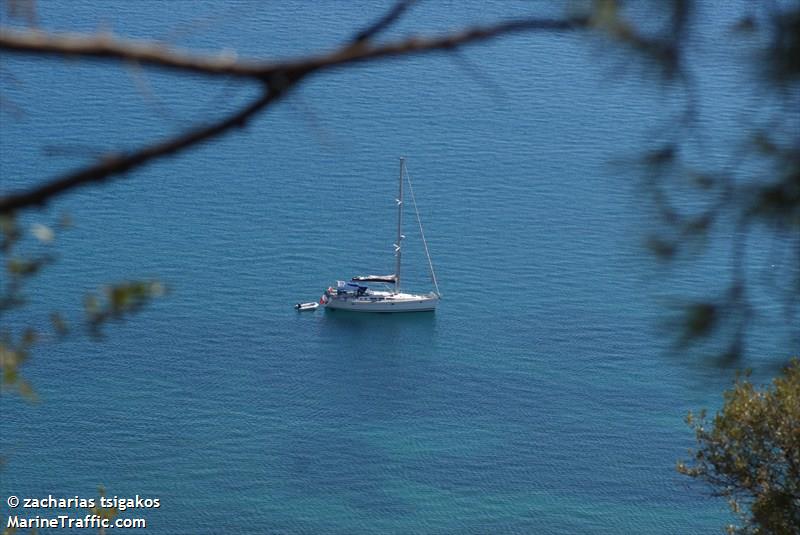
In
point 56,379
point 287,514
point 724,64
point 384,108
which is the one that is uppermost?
point 384,108

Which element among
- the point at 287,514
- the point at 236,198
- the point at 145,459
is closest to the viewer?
the point at 287,514

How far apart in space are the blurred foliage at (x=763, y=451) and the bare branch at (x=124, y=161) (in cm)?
589

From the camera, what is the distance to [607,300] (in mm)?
26453

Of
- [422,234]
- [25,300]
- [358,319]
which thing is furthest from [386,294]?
[25,300]

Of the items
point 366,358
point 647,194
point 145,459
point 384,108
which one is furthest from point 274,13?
point 647,194

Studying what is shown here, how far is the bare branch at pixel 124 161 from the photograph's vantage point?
6.16ft

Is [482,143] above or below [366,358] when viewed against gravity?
above

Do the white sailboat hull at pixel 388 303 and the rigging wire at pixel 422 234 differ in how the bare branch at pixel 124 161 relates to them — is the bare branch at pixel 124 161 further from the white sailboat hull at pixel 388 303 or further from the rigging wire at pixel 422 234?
the rigging wire at pixel 422 234

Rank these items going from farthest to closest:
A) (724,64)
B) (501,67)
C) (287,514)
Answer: (501,67), (287,514), (724,64)

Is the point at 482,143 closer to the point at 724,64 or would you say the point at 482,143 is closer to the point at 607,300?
the point at 607,300

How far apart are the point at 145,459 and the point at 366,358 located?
5.77 meters

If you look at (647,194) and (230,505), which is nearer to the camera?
(647,194)

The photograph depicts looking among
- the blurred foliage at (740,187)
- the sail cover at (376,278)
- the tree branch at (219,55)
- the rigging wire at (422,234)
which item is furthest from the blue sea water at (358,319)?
the tree branch at (219,55)

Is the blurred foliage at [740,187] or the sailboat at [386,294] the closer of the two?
the blurred foliage at [740,187]
